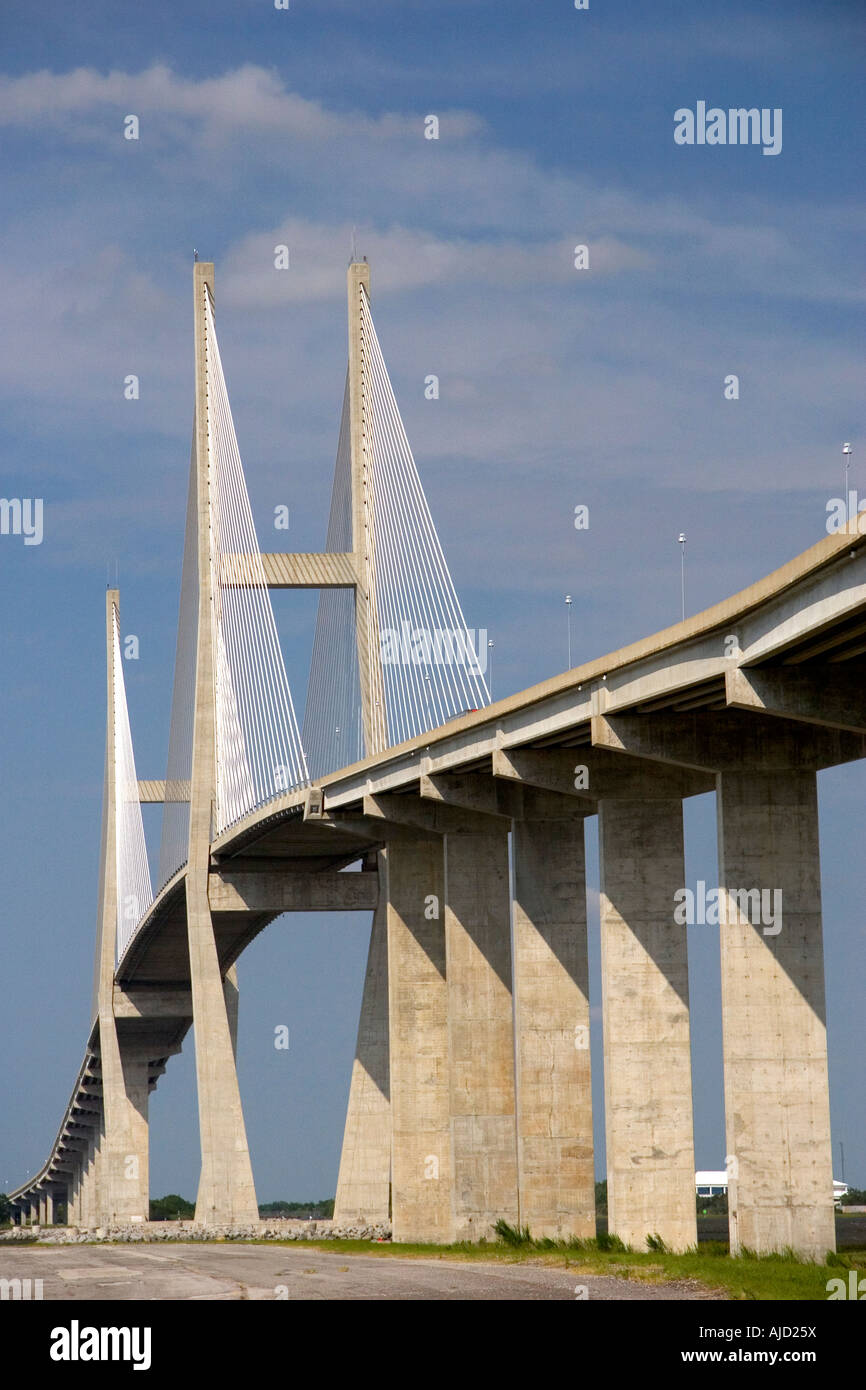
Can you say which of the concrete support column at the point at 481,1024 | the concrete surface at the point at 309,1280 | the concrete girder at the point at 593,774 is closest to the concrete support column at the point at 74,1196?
the concrete support column at the point at 481,1024

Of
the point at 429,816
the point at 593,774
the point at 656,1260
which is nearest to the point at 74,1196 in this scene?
the point at 429,816

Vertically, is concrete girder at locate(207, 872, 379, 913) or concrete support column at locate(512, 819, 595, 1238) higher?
concrete girder at locate(207, 872, 379, 913)

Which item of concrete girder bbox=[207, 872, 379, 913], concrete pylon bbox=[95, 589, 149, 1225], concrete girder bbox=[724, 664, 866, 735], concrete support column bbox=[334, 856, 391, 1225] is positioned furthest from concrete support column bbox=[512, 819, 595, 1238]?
concrete pylon bbox=[95, 589, 149, 1225]

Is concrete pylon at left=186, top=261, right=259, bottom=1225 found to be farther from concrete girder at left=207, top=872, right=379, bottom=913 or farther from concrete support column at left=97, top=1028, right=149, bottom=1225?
concrete support column at left=97, top=1028, right=149, bottom=1225

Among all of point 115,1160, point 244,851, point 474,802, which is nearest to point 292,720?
point 244,851

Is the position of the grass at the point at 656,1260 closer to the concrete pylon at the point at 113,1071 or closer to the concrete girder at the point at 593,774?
the concrete girder at the point at 593,774

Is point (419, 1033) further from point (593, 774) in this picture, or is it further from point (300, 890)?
point (300, 890)

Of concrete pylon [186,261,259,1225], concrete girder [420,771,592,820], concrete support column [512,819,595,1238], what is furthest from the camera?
concrete pylon [186,261,259,1225]
